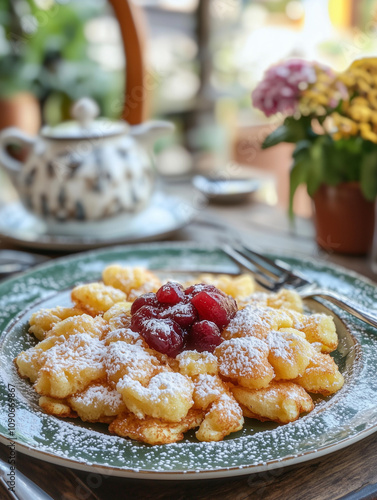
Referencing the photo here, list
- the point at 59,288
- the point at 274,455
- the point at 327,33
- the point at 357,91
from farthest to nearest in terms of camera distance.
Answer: the point at 327,33 < the point at 357,91 < the point at 59,288 < the point at 274,455

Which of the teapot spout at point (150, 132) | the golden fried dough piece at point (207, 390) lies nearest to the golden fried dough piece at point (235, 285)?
the golden fried dough piece at point (207, 390)

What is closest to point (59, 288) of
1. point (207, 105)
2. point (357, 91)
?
point (357, 91)

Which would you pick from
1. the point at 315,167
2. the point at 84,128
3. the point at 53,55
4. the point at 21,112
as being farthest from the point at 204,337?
the point at 53,55

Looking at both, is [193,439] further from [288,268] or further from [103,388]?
[288,268]

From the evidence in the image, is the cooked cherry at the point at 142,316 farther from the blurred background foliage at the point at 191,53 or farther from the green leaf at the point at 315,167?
the blurred background foliage at the point at 191,53

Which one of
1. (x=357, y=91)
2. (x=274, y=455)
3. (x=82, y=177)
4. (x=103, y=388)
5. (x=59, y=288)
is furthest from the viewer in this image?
(x=82, y=177)

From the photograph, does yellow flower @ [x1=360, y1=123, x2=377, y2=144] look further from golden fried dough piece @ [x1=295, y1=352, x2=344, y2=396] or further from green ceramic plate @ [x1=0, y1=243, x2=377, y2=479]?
golden fried dough piece @ [x1=295, y1=352, x2=344, y2=396]
